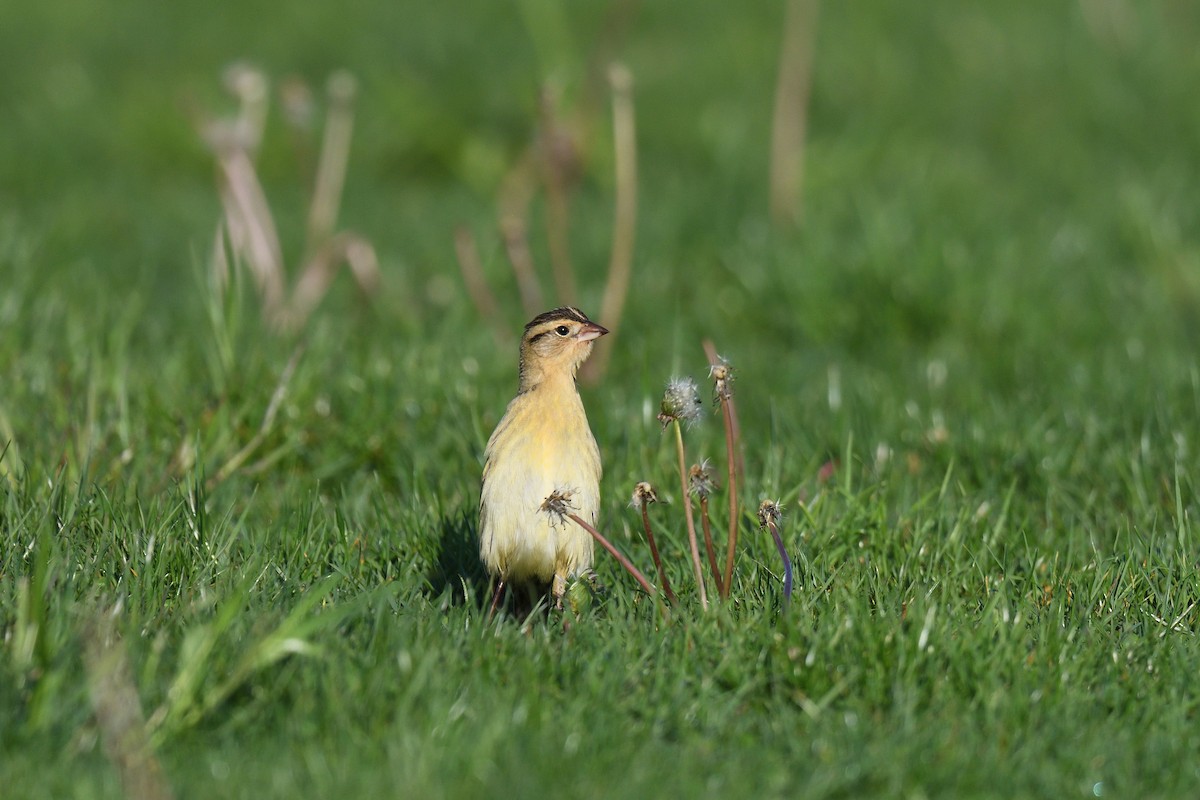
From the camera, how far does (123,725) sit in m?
2.89

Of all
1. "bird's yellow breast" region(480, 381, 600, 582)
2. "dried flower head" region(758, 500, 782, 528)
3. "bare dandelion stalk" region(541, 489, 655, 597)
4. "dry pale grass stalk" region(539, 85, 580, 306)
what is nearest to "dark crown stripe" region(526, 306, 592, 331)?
"bird's yellow breast" region(480, 381, 600, 582)

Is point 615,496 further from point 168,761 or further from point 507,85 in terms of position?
point 507,85

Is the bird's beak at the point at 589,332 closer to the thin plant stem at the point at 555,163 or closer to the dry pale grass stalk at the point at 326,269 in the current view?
the thin plant stem at the point at 555,163

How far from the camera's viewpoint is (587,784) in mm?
2898

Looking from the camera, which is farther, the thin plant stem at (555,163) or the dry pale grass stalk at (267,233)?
the dry pale grass stalk at (267,233)

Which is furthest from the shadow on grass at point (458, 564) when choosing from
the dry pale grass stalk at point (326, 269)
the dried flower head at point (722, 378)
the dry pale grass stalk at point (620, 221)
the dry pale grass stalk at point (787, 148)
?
the dry pale grass stalk at point (787, 148)

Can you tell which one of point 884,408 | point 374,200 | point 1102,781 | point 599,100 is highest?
point 599,100

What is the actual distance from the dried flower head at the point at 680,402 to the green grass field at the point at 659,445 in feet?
1.70

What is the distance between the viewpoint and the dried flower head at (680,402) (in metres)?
3.59

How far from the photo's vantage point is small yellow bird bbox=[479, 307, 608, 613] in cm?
396

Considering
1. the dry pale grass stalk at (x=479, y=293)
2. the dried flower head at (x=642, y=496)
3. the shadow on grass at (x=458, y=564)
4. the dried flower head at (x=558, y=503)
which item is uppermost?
the dry pale grass stalk at (x=479, y=293)

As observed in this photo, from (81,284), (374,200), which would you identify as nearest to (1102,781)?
(81,284)

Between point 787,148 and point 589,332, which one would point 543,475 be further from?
point 787,148

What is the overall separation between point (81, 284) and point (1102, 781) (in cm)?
560
